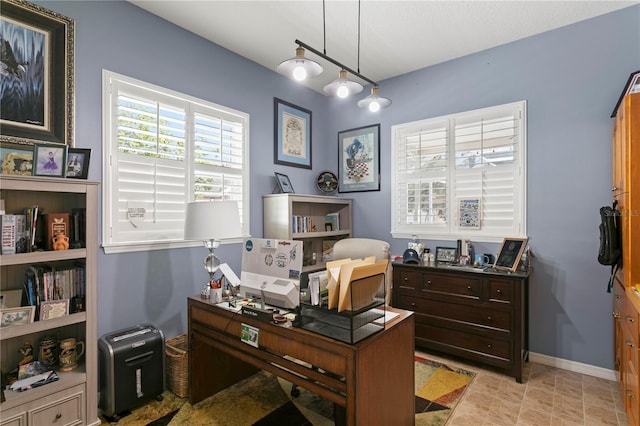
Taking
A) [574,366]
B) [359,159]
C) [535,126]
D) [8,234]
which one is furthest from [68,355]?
[535,126]

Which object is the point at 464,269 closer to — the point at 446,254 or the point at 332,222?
the point at 446,254

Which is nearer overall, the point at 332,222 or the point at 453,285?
the point at 453,285

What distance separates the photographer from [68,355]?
2070 mm

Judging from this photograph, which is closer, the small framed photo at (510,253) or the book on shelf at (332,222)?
the small framed photo at (510,253)

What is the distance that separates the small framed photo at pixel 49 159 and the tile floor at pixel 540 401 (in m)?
2.99

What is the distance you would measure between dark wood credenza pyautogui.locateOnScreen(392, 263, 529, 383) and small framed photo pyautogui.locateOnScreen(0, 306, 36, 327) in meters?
2.87

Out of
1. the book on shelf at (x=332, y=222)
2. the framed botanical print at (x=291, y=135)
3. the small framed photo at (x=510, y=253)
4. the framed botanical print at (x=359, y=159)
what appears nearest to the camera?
the small framed photo at (x=510, y=253)

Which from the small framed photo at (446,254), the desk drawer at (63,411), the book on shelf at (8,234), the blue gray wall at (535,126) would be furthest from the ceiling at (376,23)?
the desk drawer at (63,411)

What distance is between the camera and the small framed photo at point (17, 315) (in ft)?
5.88

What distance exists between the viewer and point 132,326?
2.56 meters

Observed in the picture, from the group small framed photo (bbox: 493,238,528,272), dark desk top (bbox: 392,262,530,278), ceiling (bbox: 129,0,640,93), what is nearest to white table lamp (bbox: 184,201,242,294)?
ceiling (bbox: 129,0,640,93)

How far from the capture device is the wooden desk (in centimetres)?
144

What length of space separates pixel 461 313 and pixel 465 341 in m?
0.25

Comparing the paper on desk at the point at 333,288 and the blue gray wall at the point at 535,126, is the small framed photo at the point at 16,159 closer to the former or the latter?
the blue gray wall at the point at 535,126
